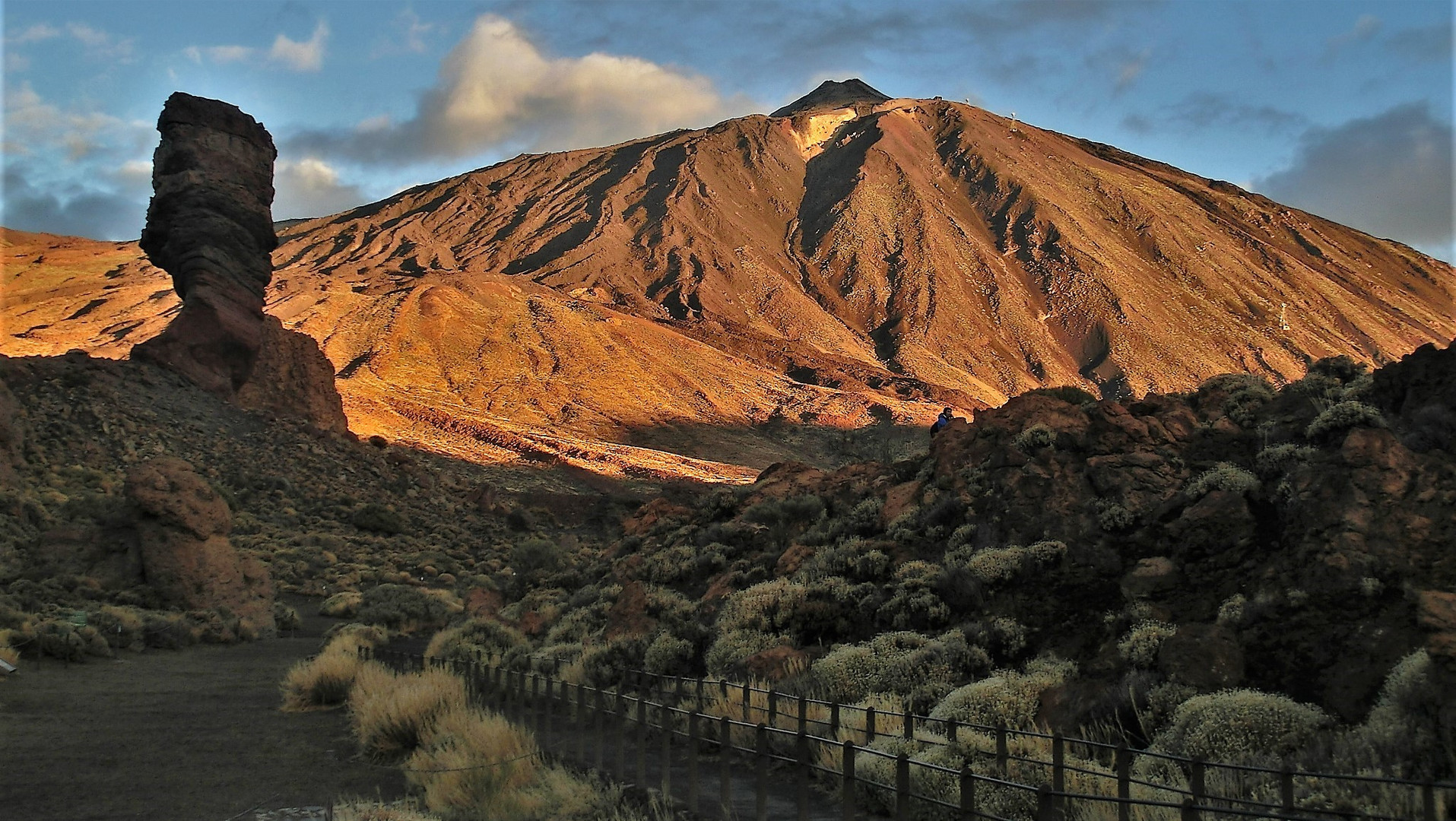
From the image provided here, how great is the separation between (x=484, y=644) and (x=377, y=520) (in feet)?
70.5

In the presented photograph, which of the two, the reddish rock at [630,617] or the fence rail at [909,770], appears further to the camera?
the reddish rock at [630,617]

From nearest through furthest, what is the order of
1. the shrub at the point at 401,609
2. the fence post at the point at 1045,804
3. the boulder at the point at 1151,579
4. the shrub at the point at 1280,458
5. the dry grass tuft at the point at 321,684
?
the fence post at the point at 1045,804, the boulder at the point at 1151,579, the shrub at the point at 1280,458, the dry grass tuft at the point at 321,684, the shrub at the point at 401,609

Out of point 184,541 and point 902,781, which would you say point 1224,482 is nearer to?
point 902,781

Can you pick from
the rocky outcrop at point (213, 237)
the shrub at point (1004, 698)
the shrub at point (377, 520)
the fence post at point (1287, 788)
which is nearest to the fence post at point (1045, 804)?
the fence post at point (1287, 788)

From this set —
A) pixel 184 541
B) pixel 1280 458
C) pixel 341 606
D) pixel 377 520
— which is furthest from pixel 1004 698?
pixel 377 520

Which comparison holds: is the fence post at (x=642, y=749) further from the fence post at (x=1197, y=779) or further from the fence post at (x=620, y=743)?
the fence post at (x=1197, y=779)

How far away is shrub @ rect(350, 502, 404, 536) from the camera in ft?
122

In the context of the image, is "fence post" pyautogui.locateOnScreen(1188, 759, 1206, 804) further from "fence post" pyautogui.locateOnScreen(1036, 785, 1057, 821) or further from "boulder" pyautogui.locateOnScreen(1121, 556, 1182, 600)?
"boulder" pyautogui.locateOnScreen(1121, 556, 1182, 600)

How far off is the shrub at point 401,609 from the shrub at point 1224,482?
18133 millimetres

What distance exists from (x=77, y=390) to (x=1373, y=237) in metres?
170

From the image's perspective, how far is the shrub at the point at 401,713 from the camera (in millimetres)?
11039

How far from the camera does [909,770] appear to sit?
7.14 m

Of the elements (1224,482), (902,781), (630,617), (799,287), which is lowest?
(630,617)

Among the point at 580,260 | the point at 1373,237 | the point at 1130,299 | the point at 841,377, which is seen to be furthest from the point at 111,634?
the point at 1373,237
